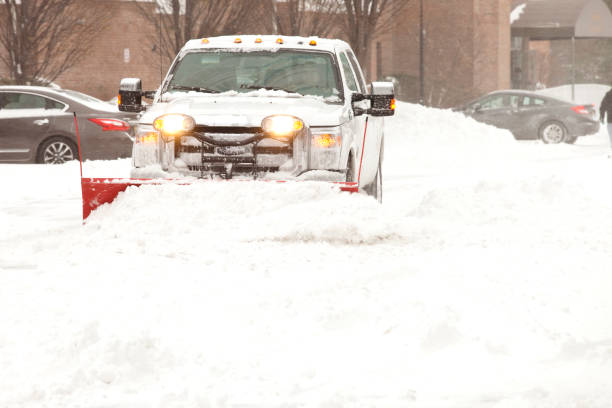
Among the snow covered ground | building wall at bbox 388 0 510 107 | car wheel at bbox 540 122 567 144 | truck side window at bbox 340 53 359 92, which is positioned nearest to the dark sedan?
the snow covered ground

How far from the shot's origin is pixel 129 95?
909 centimetres

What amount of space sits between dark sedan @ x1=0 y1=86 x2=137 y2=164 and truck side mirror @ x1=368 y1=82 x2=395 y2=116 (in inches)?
287

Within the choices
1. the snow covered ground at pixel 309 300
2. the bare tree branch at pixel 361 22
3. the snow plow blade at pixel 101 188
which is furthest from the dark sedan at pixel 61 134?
the bare tree branch at pixel 361 22

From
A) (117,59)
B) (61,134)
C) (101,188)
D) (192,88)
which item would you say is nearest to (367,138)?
(192,88)

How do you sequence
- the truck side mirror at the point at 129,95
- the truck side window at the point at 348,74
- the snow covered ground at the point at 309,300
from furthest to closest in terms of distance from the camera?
the truck side window at the point at 348,74
the truck side mirror at the point at 129,95
the snow covered ground at the point at 309,300

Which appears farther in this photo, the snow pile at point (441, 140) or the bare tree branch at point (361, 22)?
the bare tree branch at point (361, 22)

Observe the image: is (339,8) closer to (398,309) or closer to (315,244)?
(315,244)

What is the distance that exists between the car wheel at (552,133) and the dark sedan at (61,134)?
13.5 m

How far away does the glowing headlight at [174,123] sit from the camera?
8.34m

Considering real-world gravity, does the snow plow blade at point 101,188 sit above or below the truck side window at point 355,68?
below

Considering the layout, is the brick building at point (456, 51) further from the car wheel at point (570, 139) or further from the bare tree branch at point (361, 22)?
the bare tree branch at point (361, 22)

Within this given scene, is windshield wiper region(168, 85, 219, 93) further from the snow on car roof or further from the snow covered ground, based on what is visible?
the snow covered ground

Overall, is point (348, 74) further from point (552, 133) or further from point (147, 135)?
point (552, 133)

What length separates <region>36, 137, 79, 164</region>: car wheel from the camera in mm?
15883
